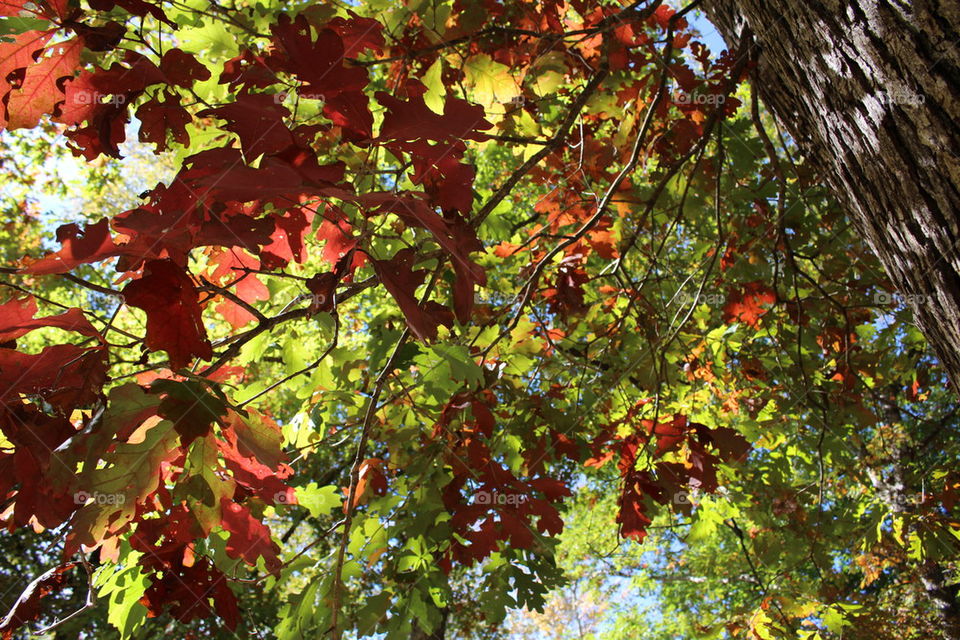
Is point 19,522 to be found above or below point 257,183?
below

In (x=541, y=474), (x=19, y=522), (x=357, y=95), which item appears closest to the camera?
(x=19, y=522)

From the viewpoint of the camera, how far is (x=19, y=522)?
3.58ft

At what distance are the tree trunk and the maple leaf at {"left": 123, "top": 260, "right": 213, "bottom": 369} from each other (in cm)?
122

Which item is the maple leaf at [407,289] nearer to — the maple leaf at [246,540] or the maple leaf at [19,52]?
the maple leaf at [246,540]

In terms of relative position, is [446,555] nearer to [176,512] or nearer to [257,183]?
[176,512]

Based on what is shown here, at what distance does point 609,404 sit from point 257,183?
3.17m

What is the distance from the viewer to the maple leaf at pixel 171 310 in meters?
1.04

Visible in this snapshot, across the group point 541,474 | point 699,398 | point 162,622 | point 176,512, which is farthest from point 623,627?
point 176,512

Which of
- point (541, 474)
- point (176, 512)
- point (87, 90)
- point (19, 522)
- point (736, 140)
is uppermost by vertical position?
A: point (736, 140)

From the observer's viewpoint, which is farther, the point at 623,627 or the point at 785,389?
the point at 623,627

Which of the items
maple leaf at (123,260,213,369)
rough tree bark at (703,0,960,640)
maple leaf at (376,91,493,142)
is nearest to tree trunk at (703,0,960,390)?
rough tree bark at (703,0,960,640)

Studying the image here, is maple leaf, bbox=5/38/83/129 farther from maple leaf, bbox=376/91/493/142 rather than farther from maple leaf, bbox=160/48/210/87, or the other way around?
maple leaf, bbox=376/91/493/142

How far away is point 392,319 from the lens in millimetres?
3508

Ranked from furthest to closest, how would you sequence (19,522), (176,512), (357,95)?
1. (176,512)
2. (357,95)
3. (19,522)
